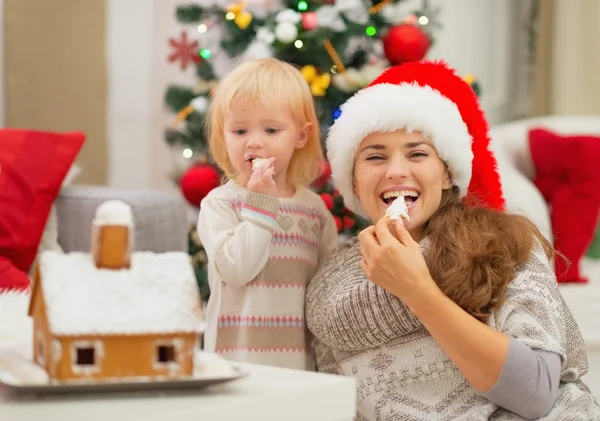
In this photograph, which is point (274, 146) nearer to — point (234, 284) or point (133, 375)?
point (234, 284)

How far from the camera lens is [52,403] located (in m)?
0.94

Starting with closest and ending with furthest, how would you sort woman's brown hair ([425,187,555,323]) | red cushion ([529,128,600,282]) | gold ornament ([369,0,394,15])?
woman's brown hair ([425,187,555,323])
red cushion ([529,128,600,282])
gold ornament ([369,0,394,15])

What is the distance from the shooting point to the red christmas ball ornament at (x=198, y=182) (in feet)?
9.74

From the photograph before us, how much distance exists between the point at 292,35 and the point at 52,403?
2138 mm

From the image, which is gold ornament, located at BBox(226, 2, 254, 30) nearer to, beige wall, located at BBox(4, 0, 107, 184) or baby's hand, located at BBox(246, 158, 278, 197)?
beige wall, located at BBox(4, 0, 107, 184)

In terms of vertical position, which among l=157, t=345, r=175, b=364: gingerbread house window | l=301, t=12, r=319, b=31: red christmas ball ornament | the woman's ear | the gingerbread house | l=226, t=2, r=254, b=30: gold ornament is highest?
l=226, t=2, r=254, b=30: gold ornament

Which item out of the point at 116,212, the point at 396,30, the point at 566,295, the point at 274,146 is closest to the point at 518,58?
the point at 396,30

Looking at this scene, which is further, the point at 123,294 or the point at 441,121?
the point at 441,121

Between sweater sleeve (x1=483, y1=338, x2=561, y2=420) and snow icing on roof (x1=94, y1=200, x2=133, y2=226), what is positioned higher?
snow icing on roof (x1=94, y1=200, x2=133, y2=226)

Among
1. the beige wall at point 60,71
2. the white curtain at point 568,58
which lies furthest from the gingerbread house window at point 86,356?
the white curtain at point 568,58

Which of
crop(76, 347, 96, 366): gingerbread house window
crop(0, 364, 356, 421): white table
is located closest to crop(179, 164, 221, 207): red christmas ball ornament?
crop(0, 364, 356, 421): white table

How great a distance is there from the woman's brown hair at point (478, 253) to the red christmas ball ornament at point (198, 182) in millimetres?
1525

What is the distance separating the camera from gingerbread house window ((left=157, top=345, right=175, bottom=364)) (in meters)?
0.98

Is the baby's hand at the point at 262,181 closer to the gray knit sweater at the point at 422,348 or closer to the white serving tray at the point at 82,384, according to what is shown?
the gray knit sweater at the point at 422,348
